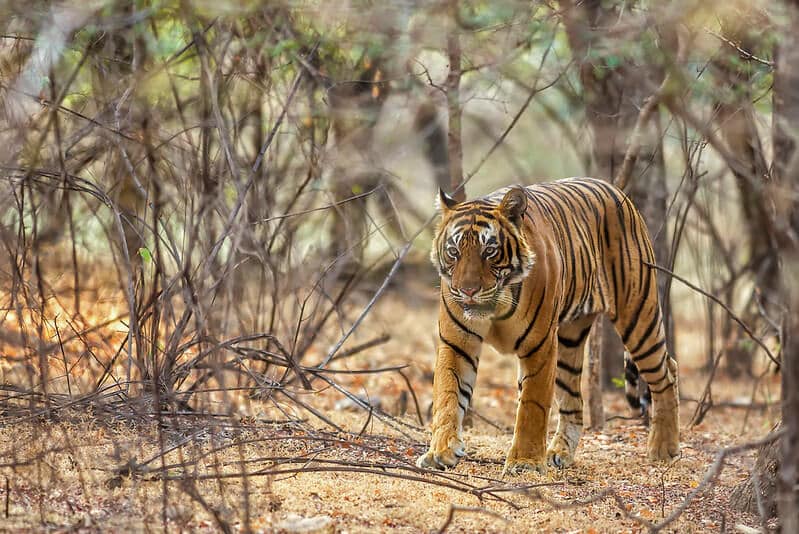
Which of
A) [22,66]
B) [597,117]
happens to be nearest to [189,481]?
[22,66]

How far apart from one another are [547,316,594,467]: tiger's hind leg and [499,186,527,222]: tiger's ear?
1170 millimetres

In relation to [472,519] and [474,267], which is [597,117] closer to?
[474,267]

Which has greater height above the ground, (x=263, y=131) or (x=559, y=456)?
(x=263, y=131)

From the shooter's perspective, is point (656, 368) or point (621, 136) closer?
point (656, 368)

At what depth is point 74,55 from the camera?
218 inches

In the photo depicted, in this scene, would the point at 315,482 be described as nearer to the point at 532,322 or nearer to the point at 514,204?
the point at 532,322

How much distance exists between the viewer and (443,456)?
15.3 feet

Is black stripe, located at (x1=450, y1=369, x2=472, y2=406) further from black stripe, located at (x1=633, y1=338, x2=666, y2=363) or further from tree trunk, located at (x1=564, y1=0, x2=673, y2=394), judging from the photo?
tree trunk, located at (x1=564, y1=0, x2=673, y2=394)

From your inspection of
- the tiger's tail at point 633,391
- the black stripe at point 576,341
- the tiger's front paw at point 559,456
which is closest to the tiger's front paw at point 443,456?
the tiger's front paw at point 559,456

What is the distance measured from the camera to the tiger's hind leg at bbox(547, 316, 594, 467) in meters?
5.68

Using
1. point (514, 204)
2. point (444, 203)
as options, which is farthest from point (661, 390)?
point (444, 203)

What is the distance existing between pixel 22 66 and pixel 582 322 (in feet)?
11.7

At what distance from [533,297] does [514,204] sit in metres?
0.50

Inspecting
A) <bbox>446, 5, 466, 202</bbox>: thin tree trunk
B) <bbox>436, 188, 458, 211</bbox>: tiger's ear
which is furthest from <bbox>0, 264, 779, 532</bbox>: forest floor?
<bbox>446, 5, 466, 202</bbox>: thin tree trunk
